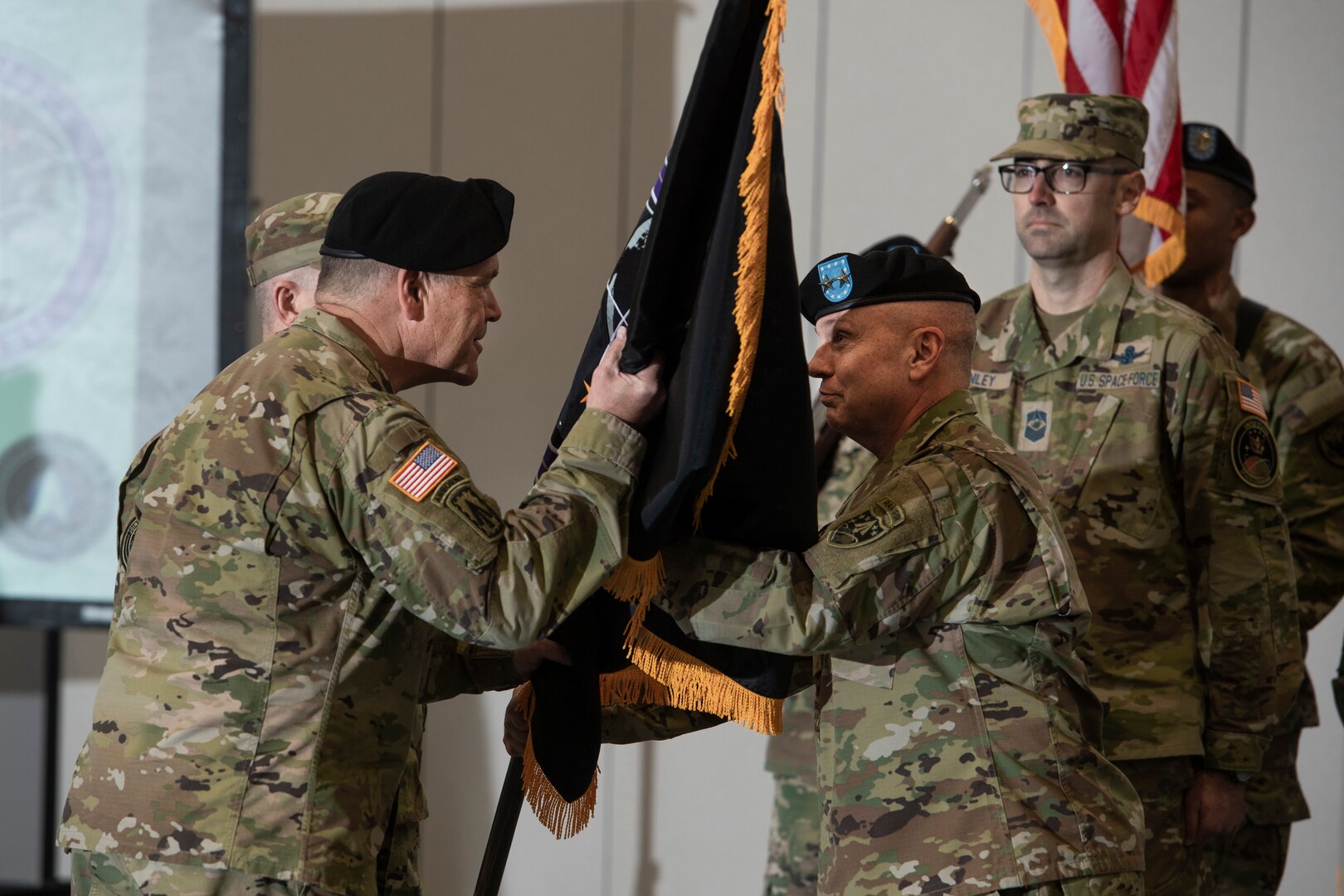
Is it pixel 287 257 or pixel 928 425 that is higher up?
pixel 287 257

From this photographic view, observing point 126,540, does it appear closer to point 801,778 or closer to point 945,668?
point 945,668

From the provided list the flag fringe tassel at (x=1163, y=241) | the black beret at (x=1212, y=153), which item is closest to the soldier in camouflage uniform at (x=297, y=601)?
the flag fringe tassel at (x=1163, y=241)

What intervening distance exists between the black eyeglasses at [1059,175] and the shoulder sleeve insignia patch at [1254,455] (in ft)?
2.02

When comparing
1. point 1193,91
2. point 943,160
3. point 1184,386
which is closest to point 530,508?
point 1184,386

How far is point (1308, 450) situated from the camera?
349 cm

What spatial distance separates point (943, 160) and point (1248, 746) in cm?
223

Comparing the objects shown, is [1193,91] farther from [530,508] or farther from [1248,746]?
[530,508]

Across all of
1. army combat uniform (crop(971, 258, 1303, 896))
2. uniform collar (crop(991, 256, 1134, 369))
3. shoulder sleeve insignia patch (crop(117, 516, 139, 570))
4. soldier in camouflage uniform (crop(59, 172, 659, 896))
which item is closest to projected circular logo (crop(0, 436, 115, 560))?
shoulder sleeve insignia patch (crop(117, 516, 139, 570))

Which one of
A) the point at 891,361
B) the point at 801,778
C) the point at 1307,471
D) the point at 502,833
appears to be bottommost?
the point at 801,778

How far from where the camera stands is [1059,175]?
3070mm

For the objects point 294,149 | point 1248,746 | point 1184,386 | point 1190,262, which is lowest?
point 1248,746

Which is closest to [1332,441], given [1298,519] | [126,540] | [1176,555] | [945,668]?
[1298,519]

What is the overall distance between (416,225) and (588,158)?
2.59 m

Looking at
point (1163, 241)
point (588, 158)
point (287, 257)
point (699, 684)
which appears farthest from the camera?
point (588, 158)
